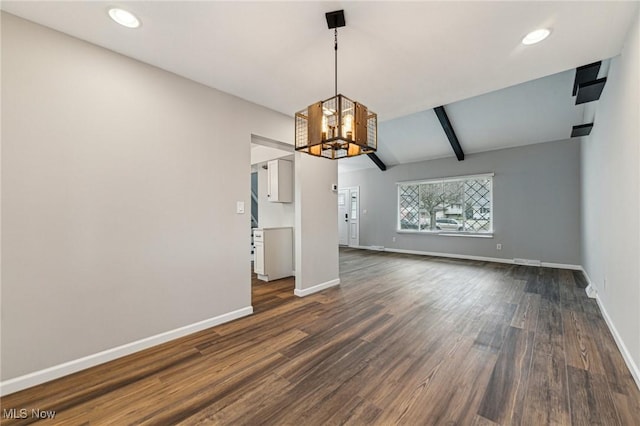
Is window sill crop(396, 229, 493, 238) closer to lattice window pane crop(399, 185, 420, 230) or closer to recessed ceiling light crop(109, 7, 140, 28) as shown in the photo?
lattice window pane crop(399, 185, 420, 230)

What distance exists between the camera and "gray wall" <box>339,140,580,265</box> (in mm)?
5129

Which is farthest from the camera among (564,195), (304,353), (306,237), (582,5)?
(564,195)

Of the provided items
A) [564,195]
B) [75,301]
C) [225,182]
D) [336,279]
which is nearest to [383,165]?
[564,195]

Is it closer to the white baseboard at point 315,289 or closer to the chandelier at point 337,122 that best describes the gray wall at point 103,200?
the white baseboard at point 315,289

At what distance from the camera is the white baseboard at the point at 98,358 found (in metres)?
1.68

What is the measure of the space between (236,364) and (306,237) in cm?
193

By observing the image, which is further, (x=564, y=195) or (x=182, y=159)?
(x=564, y=195)

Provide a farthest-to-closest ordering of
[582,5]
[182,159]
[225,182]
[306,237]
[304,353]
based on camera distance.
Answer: [306,237]
[225,182]
[182,159]
[304,353]
[582,5]

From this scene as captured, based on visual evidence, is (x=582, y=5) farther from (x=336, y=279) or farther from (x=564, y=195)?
(x=564, y=195)

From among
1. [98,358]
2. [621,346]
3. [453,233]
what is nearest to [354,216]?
[453,233]

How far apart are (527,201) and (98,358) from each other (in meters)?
7.40

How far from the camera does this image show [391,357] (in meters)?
2.04

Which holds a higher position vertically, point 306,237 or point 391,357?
point 306,237

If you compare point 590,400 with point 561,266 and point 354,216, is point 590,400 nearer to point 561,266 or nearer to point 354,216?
point 561,266
